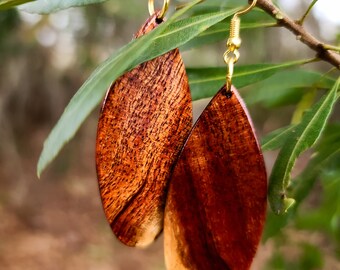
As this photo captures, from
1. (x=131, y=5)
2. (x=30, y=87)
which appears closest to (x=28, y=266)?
(x=30, y=87)

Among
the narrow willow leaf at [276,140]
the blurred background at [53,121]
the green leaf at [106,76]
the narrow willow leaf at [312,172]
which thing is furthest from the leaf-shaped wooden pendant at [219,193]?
the blurred background at [53,121]

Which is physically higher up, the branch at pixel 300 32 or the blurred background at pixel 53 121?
the branch at pixel 300 32

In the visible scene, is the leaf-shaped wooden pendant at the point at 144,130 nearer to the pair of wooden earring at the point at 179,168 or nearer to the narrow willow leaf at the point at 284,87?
the pair of wooden earring at the point at 179,168

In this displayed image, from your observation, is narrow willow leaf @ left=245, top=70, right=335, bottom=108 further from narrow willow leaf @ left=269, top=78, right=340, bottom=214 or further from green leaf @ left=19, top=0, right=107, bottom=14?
green leaf @ left=19, top=0, right=107, bottom=14

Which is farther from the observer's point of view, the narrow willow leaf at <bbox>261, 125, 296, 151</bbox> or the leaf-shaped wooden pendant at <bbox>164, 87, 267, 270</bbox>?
the narrow willow leaf at <bbox>261, 125, 296, 151</bbox>

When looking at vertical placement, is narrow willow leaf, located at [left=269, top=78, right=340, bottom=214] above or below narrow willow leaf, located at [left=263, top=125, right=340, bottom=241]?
above

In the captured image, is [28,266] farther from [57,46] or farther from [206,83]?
[206,83]

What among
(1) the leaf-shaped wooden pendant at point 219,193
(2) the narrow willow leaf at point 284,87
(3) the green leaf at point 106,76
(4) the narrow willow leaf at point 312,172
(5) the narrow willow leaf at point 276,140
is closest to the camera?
(3) the green leaf at point 106,76

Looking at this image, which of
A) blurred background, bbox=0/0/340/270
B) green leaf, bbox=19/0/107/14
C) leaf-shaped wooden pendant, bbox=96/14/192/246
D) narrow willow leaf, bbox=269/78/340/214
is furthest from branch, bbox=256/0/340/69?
blurred background, bbox=0/0/340/270
